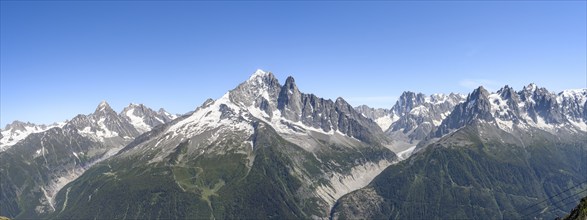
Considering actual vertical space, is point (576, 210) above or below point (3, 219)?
below

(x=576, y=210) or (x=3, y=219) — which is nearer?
(x=576, y=210)
